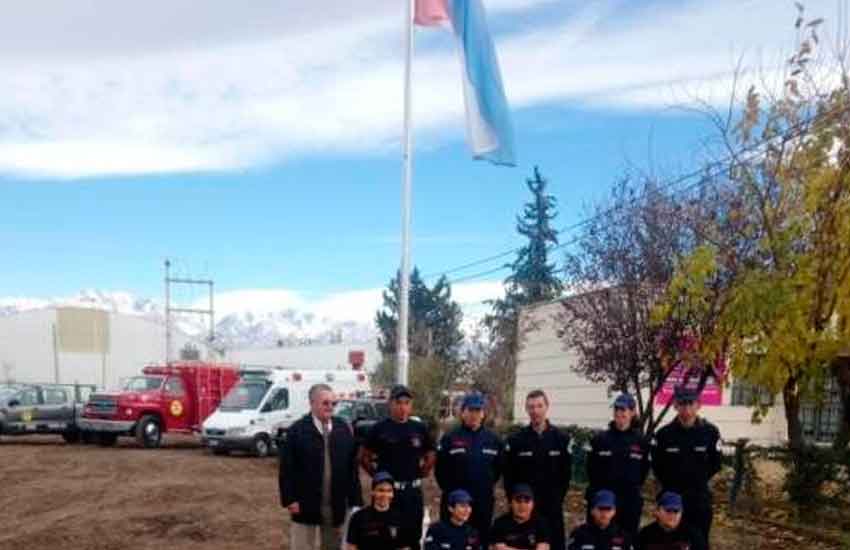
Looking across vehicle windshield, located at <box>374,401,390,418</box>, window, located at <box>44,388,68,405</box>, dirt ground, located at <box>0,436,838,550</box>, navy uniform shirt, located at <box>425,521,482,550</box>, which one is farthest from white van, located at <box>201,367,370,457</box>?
navy uniform shirt, located at <box>425,521,482,550</box>

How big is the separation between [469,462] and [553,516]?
92 centimetres

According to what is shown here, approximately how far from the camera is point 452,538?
7.85m

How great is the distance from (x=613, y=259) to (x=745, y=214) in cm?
352

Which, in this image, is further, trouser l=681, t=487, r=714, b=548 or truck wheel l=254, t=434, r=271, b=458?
truck wheel l=254, t=434, r=271, b=458

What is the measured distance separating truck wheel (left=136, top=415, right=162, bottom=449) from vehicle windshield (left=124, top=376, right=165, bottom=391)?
938 millimetres

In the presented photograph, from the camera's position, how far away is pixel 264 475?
21.2 m

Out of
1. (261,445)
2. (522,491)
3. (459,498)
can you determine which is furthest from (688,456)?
(261,445)

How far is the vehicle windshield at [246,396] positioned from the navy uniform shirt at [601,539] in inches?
798

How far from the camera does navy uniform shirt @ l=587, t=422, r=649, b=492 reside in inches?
342

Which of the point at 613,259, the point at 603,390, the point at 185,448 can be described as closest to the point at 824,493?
the point at 613,259

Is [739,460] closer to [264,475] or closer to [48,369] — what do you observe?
[264,475]

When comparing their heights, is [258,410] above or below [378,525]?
below

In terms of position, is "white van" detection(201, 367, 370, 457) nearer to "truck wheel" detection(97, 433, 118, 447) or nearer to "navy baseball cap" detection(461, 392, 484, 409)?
"truck wheel" detection(97, 433, 118, 447)

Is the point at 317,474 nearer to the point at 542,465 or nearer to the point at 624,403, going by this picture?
the point at 542,465
